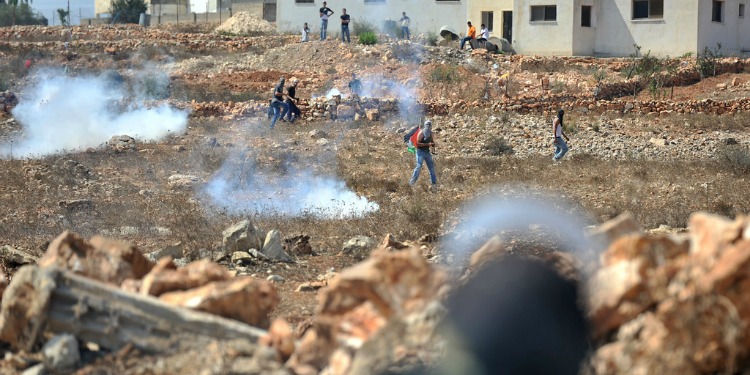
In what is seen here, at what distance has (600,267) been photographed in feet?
18.1

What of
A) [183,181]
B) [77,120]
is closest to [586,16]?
[77,120]

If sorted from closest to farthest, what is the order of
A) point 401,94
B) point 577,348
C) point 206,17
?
point 577,348 → point 401,94 → point 206,17

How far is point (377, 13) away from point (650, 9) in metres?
10.3

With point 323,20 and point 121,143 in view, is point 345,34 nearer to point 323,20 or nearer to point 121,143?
point 323,20

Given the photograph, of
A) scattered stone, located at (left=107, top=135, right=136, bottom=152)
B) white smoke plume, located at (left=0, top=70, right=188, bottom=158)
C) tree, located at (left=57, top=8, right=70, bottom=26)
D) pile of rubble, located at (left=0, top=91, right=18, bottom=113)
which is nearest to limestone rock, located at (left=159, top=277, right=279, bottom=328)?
scattered stone, located at (left=107, top=135, right=136, bottom=152)

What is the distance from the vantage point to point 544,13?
3606 cm

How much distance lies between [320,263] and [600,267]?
639 cm

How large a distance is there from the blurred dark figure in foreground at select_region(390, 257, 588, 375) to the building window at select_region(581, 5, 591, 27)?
102 ft

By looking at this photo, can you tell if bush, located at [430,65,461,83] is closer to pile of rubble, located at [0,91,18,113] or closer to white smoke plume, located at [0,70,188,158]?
white smoke plume, located at [0,70,188,158]

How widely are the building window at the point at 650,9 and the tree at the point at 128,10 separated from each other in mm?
28439

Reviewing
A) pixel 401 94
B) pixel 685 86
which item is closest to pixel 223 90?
pixel 401 94

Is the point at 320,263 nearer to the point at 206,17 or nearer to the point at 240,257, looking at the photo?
the point at 240,257

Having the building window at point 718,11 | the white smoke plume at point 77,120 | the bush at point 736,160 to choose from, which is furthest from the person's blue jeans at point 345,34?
the bush at point 736,160

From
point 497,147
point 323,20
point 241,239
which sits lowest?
point 241,239
